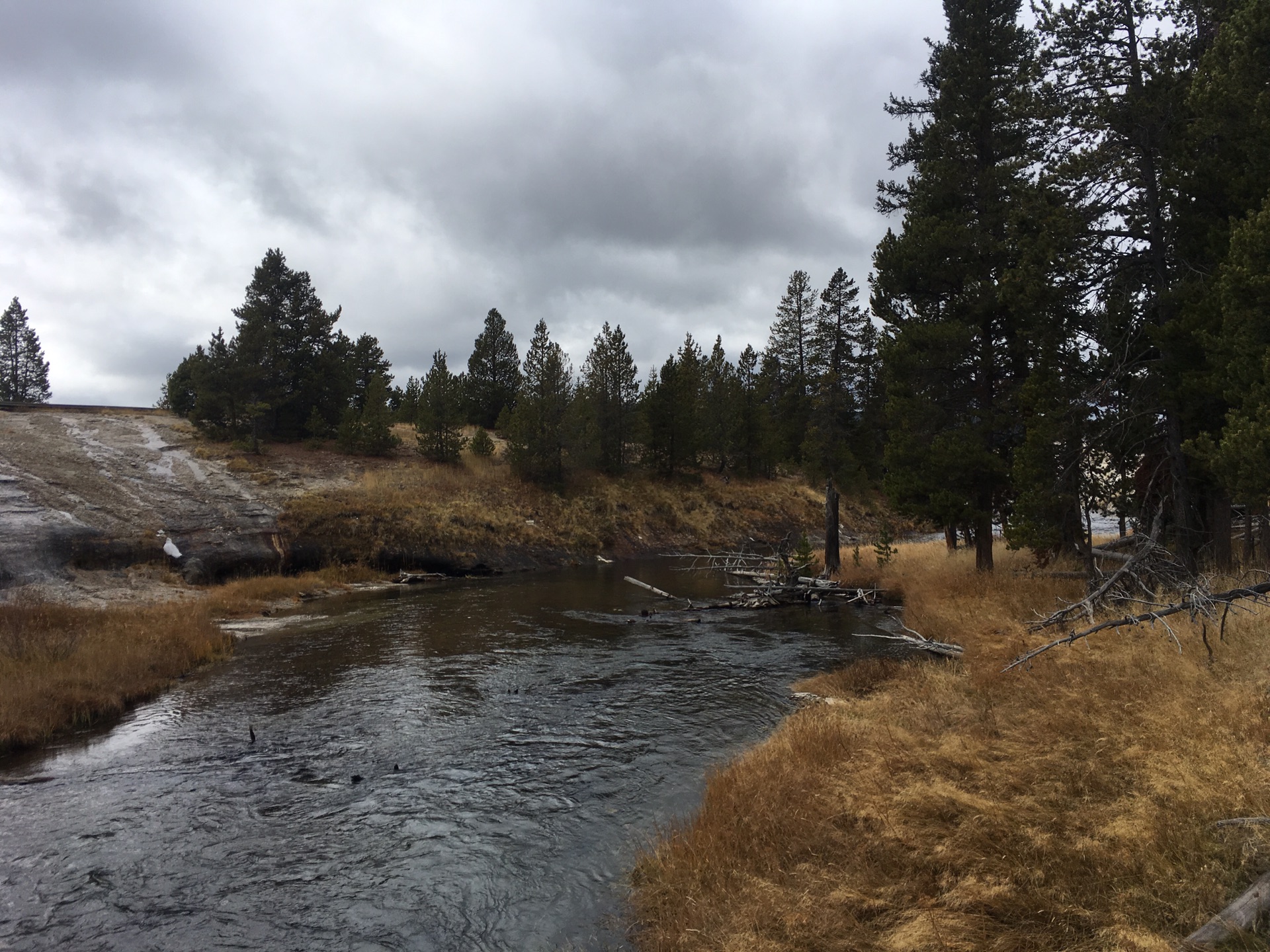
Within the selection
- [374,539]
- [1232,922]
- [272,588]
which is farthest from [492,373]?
Answer: [1232,922]

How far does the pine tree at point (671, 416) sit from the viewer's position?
172ft

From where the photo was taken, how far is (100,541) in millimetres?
25469

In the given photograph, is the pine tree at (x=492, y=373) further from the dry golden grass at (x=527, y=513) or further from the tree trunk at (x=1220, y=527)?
the tree trunk at (x=1220, y=527)

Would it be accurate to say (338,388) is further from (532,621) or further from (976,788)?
(976,788)

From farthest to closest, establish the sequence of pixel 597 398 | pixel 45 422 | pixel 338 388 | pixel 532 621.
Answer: pixel 597 398 → pixel 338 388 → pixel 45 422 → pixel 532 621

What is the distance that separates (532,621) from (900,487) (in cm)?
1181

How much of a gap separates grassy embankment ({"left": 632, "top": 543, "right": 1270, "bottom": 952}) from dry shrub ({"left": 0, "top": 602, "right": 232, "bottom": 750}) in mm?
10540

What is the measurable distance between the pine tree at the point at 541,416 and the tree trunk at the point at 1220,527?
36.3 metres

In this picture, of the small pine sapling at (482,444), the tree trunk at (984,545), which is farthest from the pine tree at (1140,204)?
the small pine sapling at (482,444)

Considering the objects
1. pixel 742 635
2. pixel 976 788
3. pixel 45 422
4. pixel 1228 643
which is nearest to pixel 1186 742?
pixel 976 788

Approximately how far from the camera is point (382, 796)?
855cm

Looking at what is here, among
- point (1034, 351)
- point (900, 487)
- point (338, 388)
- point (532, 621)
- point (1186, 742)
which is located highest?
point (338, 388)

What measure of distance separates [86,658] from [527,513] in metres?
30.4

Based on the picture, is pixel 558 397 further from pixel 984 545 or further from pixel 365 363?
pixel 984 545
